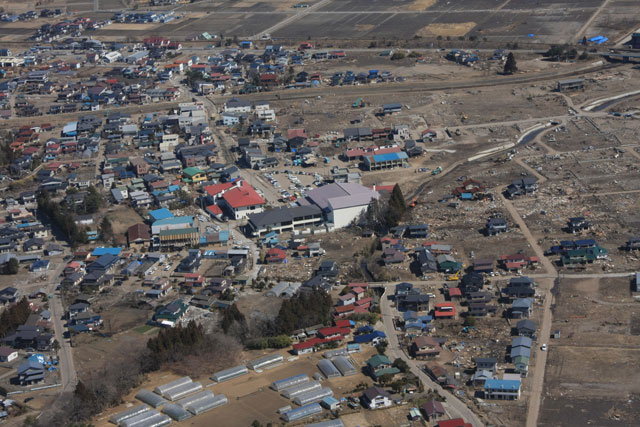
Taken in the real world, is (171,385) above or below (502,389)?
above

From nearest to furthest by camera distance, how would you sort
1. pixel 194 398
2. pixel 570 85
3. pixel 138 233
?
pixel 194 398 → pixel 138 233 → pixel 570 85

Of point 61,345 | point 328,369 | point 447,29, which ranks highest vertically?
point 447,29

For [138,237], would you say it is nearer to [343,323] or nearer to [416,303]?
[343,323]

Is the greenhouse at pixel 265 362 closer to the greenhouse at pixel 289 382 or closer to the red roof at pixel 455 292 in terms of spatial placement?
the greenhouse at pixel 289 382

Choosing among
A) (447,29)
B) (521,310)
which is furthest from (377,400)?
(447,29)

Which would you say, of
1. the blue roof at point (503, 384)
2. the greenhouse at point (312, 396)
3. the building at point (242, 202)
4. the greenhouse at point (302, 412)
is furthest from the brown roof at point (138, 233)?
the blue roof at point (503, 384)
